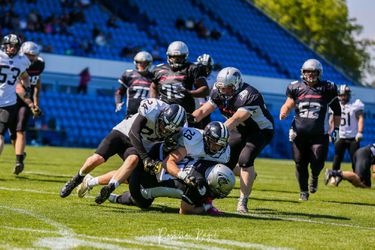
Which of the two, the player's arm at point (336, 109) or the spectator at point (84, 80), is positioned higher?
the player's arm at point (336, 109)

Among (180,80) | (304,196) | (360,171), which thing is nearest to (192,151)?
(180,80)

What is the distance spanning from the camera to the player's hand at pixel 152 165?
23.2 feet

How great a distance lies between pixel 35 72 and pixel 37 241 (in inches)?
279

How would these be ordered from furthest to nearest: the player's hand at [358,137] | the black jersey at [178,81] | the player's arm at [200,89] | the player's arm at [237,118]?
the player's hand at [358,137]
the black jersey at [178,81]
the player's arm at [200,89]
the player's arm at [237,118]

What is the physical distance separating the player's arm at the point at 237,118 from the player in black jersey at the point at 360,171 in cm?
452

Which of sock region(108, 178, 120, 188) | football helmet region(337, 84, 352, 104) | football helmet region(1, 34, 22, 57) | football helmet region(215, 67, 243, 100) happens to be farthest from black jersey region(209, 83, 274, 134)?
football helmet region(337, 84, 352, 104)

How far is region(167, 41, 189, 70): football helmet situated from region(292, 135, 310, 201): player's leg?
5.56 ft

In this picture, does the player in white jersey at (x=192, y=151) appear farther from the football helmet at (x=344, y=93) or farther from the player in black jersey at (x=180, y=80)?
the football helmet at (x=344, y=93)

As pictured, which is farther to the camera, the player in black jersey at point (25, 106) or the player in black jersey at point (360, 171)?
the player in black jersey at point (360, 171)

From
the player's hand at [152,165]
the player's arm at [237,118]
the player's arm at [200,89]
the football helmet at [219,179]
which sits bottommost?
the football helmet at [219,179]

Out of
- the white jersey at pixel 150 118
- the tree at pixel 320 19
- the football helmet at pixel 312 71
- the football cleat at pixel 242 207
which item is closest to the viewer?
the white jersey at pixel 150 118

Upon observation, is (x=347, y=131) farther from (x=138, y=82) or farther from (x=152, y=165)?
A: (x=152, y=165)

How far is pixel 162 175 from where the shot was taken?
745 centimetres

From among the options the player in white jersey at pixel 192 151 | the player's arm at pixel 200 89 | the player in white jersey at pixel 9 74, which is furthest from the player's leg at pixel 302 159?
the player in white jersey at pixel 9 74
